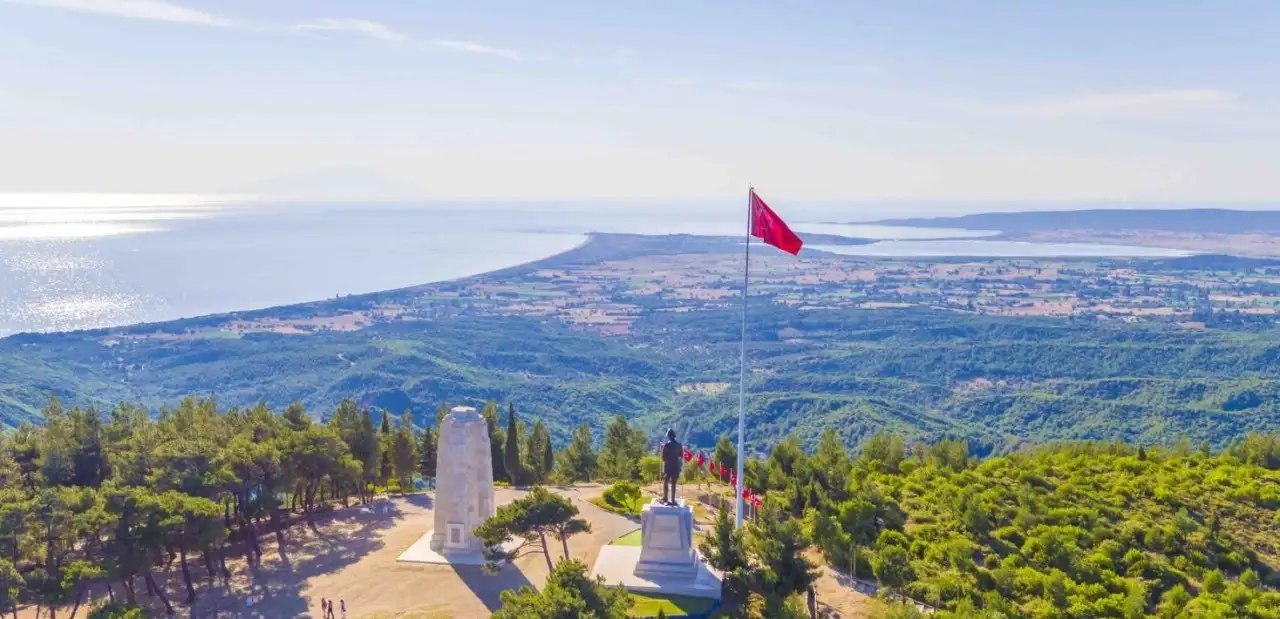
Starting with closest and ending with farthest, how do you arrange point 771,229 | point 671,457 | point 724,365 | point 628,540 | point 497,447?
point 771,229
point 671,457
point 628,540
point 497,447
point 724,365

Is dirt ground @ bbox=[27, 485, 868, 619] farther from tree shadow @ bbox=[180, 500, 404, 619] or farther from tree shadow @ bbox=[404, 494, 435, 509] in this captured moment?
tree shadow @ bbox=[404, 494, 435, 509]

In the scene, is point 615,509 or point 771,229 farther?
point 615,509

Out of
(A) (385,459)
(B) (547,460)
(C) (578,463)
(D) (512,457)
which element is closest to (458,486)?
(A) (385,459)

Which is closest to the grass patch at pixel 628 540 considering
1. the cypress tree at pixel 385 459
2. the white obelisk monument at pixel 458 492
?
the white obelisk monument at pixel 458 492

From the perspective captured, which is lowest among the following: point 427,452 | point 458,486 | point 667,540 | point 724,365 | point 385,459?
point 724,365

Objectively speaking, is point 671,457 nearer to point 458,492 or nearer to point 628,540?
point 628,540

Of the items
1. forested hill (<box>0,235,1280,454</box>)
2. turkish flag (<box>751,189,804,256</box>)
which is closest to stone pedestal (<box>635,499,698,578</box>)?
turkish flag (<box>751,189,804,256</box>)

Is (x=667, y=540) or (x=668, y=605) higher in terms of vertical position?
(x=667, y=540)
